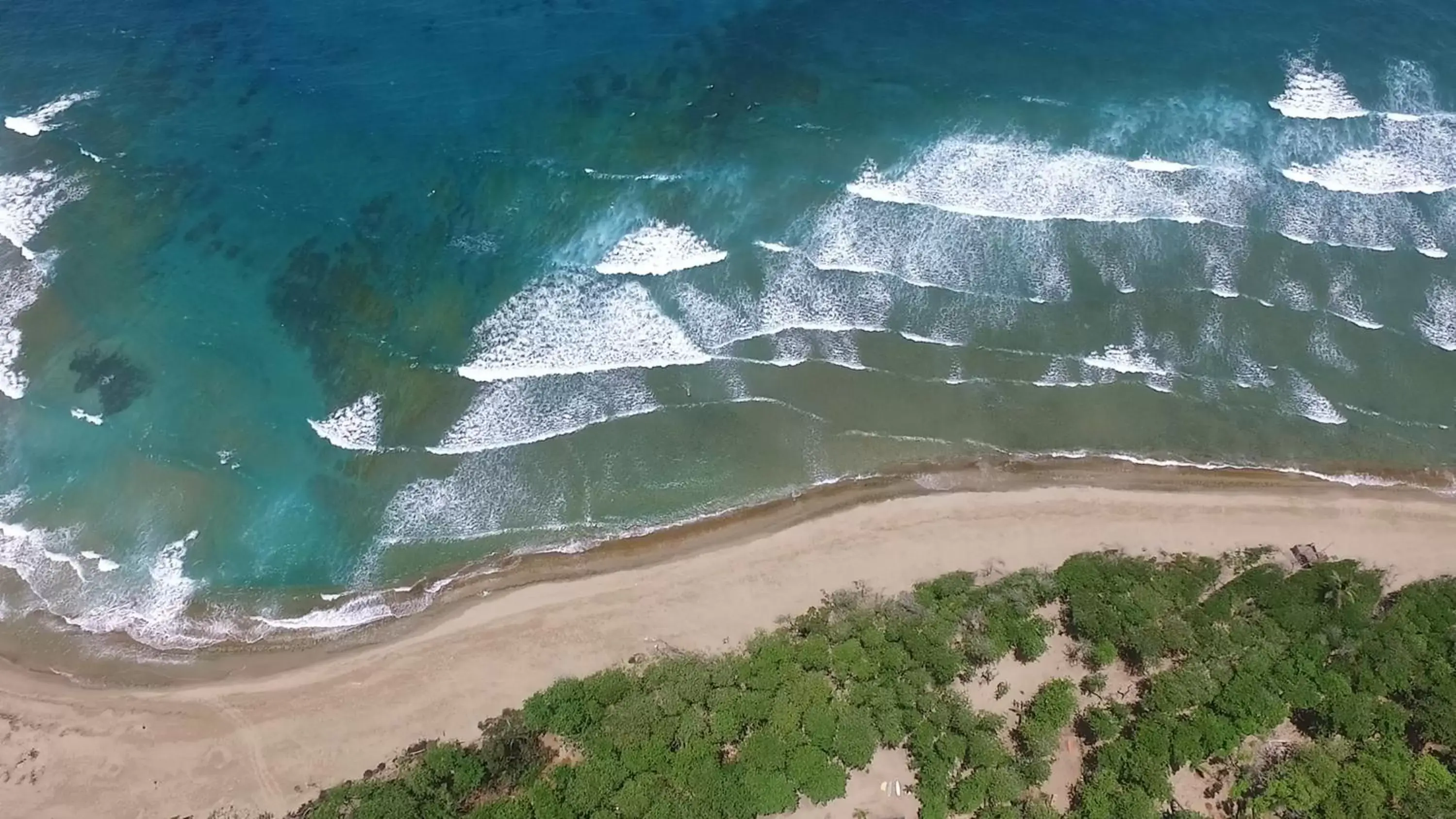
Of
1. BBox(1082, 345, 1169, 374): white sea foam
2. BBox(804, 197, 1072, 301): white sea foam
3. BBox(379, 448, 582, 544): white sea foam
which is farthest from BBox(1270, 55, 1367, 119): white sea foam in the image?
BBox(379, 448, 582, 544): white sea foam

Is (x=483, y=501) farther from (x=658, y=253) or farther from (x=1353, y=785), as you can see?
(x=1353, y=785)

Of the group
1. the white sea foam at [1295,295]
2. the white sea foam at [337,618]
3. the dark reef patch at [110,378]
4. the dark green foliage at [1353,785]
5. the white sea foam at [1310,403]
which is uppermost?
the dark reef patch at [110,378]

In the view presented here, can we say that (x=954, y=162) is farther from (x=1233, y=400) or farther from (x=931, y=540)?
(x=931, y=540)

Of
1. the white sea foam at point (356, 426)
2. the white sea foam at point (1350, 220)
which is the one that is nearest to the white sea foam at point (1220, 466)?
the white sea foam at point (1350, 220)

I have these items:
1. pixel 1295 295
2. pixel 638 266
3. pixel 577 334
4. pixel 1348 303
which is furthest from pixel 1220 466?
pixel 577 334

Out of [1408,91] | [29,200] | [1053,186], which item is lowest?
[1053,186]

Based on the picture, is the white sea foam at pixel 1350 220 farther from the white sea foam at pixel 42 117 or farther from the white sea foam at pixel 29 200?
the white sea foam at pixel 42 117

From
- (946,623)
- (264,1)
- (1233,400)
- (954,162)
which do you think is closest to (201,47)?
(264,1)
